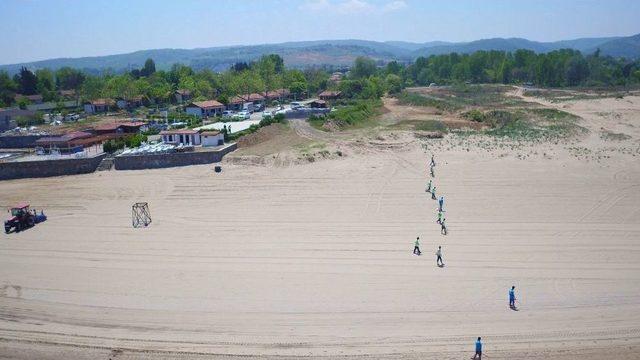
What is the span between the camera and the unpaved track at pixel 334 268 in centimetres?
1472

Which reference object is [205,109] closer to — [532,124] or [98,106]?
[98,106]

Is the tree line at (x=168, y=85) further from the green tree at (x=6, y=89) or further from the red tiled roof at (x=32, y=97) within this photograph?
the red tiled roof at (x=32, y=97)

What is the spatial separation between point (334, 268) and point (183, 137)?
24969mm

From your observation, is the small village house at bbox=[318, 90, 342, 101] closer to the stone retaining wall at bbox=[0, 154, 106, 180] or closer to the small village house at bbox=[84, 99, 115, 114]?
the small village house at bbox=[84, 99, 115, 114]

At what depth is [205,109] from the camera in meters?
58.8

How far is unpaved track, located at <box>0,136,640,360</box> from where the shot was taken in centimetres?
1472

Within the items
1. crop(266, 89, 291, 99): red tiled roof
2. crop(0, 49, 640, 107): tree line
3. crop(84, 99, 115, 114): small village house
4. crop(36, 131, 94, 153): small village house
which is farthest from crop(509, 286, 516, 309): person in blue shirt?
crop(84, 99, 115, 114): small village house

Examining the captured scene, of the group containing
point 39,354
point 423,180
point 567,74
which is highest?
point 567,74

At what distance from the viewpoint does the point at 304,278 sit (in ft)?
59.8

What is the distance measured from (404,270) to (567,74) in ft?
307

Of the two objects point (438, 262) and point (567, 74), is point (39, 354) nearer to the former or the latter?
point (438, 262)

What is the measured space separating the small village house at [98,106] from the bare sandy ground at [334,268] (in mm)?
42699

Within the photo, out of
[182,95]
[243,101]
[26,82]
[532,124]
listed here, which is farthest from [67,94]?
[532,124]

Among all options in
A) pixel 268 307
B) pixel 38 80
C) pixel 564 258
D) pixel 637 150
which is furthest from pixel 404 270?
pixel 38 80
